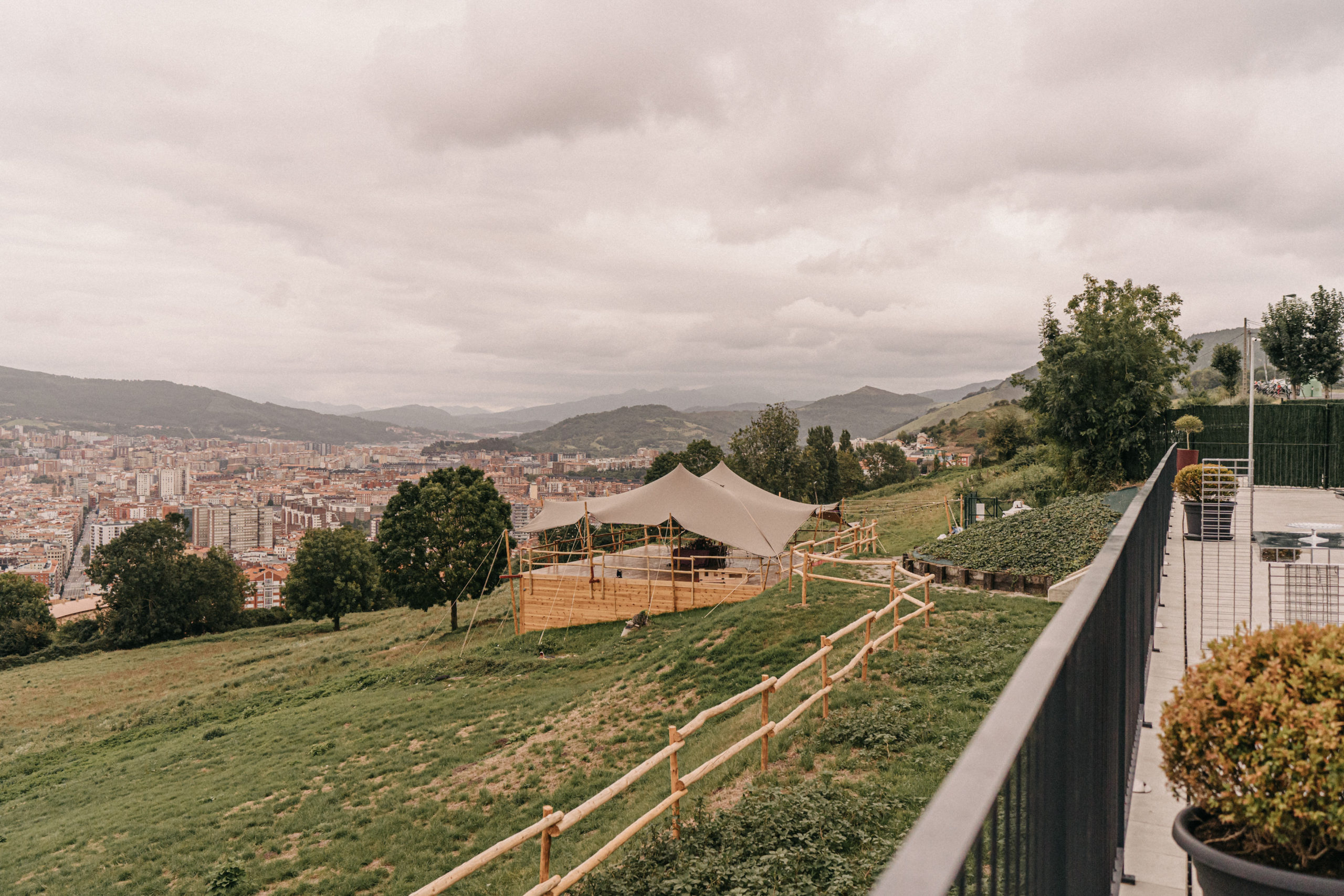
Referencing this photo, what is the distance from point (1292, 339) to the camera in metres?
29.9

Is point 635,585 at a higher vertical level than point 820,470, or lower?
lower

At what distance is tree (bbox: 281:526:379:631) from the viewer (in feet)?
131

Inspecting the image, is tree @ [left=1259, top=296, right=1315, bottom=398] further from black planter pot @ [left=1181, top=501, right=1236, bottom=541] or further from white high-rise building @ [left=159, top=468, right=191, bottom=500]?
white high-rise building @ [left=159, top=468, right=191, bottom=500]

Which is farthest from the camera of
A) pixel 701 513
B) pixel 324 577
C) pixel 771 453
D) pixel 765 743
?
pixel 771 453

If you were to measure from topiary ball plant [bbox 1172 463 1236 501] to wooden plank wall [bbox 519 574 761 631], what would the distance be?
1123 cm

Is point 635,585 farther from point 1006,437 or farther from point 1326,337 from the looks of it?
point 1006,437

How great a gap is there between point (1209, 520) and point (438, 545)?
85.4 ft

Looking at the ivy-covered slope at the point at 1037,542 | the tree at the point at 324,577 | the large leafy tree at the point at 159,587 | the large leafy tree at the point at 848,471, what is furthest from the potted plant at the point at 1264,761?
the large leafy tree at the point at 848,471

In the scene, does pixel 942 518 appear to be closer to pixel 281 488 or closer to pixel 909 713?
pixel 909 713

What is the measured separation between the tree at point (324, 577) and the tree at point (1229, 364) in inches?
1742

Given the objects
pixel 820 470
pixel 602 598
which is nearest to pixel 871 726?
pixel 602 598

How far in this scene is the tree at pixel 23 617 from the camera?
50219 millimetres

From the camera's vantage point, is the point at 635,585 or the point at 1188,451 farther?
the point at 635,585

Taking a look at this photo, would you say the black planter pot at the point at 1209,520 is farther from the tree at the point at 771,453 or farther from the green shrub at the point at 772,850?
the tree at the point at 771,453
